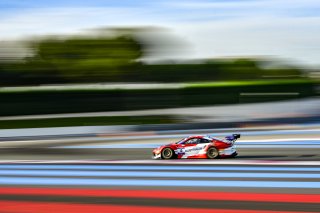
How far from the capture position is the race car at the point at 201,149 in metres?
12.5

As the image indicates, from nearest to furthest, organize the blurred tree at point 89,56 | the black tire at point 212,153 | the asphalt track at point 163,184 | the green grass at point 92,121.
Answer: the asphalt track at point 163,184
the black tire at point 212,153
the green grass at point 92,121
the blurred tree at point 89,56

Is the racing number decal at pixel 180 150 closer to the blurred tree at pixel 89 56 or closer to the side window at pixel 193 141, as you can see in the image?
the side window at pixel 193 141

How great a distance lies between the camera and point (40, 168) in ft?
37.8

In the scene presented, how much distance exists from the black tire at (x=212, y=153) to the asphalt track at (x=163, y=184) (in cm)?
49

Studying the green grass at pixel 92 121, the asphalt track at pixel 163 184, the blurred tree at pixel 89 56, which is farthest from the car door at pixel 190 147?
the blurred tree at pixel 89 56

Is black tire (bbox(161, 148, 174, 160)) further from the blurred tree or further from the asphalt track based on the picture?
the blurred tree

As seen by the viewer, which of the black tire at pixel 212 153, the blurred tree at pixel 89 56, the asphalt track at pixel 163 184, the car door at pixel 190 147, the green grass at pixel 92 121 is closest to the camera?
the asphalt track at pixel 163 184

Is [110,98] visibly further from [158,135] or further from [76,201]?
[76,201]

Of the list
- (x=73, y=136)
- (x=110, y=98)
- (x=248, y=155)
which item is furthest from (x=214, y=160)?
(x=110, y=98)

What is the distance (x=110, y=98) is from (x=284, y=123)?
1365cm

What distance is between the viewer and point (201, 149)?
1263 cm

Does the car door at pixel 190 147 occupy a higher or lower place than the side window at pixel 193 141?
lower

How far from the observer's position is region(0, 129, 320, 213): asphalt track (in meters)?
7.13

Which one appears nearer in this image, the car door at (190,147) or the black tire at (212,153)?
the black tire at (212,153)
